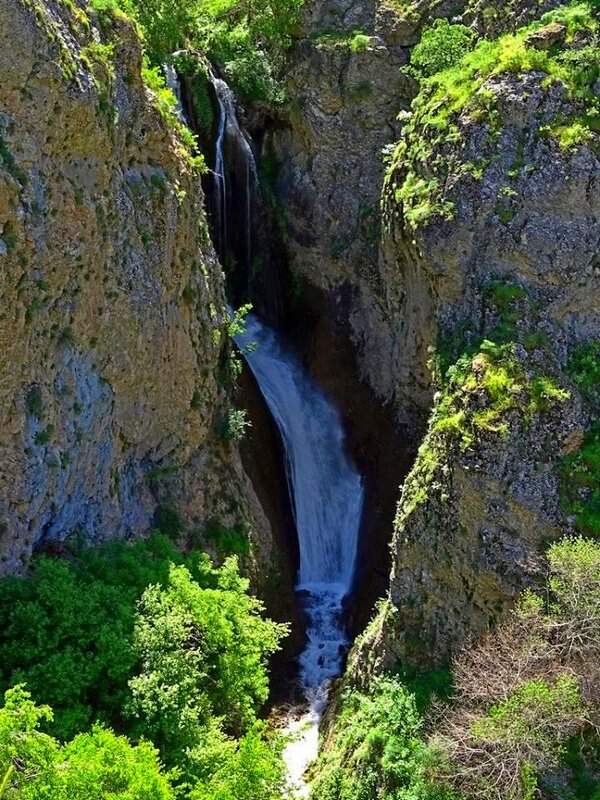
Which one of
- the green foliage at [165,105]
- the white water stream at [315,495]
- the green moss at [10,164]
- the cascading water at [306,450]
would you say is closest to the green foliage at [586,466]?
the white water stream at [315,495]

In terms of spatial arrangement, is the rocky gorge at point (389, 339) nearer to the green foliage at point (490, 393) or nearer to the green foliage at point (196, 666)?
the green foliage at point (490, 393)

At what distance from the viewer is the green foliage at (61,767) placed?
938 cm

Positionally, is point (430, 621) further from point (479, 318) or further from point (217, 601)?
point (479, 318)

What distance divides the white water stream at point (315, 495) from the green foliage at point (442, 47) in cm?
1112

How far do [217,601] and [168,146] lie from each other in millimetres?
11868

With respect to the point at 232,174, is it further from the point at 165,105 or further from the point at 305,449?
the point at 305,449

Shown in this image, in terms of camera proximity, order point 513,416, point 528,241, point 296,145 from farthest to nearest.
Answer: point 296,145 → point 528,241 → point 513,416

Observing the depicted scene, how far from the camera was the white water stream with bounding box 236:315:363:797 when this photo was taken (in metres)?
21.9

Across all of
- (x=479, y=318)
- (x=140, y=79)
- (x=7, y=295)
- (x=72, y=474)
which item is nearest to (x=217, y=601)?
(x=72, y=474)

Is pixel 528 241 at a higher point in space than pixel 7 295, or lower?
higher

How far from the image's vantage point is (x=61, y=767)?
32.7ft

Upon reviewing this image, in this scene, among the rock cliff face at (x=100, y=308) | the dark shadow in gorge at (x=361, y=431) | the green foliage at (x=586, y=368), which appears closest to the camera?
the rock cliff face at (x=100, y=308)

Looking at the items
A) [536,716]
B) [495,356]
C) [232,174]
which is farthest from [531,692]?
[232,174]

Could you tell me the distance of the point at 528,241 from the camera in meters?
17.6
